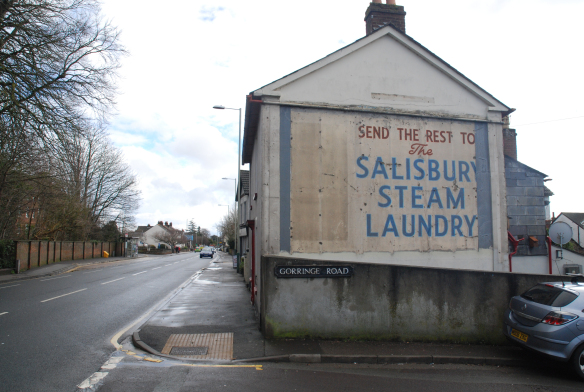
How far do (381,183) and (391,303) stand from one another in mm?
2895

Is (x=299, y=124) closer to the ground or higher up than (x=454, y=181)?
higher up

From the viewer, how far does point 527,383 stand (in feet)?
19.0

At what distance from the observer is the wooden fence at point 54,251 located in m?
24.6

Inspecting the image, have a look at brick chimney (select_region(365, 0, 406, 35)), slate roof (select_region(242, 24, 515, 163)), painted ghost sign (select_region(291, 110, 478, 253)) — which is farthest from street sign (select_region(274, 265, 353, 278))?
brick chimney (select_region(365, 0, 406, 35))

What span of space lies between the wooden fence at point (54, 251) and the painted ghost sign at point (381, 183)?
2319 centimetres

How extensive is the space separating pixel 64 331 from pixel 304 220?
565 centimetres

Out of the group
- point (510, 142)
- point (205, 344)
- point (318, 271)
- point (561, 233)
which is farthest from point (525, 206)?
point (205, 344)

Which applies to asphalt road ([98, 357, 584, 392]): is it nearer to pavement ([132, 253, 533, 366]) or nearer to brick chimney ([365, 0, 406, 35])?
pavement ([132, 253, 533, 366])

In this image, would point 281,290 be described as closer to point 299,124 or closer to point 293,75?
point 299,124

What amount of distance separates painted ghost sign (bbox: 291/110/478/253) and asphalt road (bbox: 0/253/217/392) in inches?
180

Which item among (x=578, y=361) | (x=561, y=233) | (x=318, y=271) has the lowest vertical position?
(x=578, y=361)

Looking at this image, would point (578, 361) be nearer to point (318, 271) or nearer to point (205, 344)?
point (318, 271)

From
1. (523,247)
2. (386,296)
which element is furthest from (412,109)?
(523,247)

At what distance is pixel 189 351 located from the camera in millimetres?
6719
